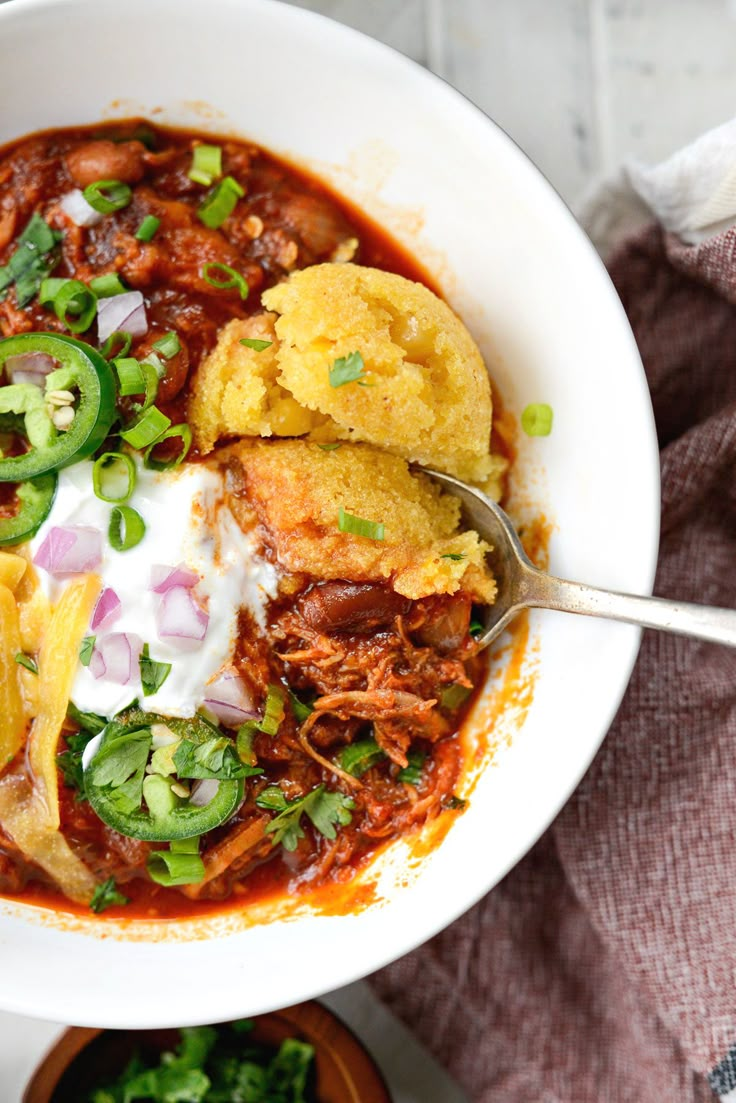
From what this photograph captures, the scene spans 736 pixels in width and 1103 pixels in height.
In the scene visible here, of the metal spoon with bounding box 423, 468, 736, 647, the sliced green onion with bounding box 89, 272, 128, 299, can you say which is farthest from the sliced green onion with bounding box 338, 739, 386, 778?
the sliced green onion with bounding box 89, 272, 128, 299

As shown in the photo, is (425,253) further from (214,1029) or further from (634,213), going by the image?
(214,1029)

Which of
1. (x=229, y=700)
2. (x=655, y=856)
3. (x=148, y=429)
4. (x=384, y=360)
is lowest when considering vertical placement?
(x=655, y=856)

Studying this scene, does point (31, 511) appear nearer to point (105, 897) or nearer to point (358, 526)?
point (358, 526)

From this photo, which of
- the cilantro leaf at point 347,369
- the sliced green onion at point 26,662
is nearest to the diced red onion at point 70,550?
the sliced green onion at point 26,662

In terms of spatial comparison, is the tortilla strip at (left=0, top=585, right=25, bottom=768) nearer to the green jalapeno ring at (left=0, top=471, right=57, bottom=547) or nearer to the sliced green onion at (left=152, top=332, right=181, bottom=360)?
the green jalapeno ring at (left=0, top=471, right=57, bottom=547)

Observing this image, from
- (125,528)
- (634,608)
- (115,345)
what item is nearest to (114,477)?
(125,528)

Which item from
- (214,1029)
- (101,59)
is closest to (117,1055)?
(214,1029)
